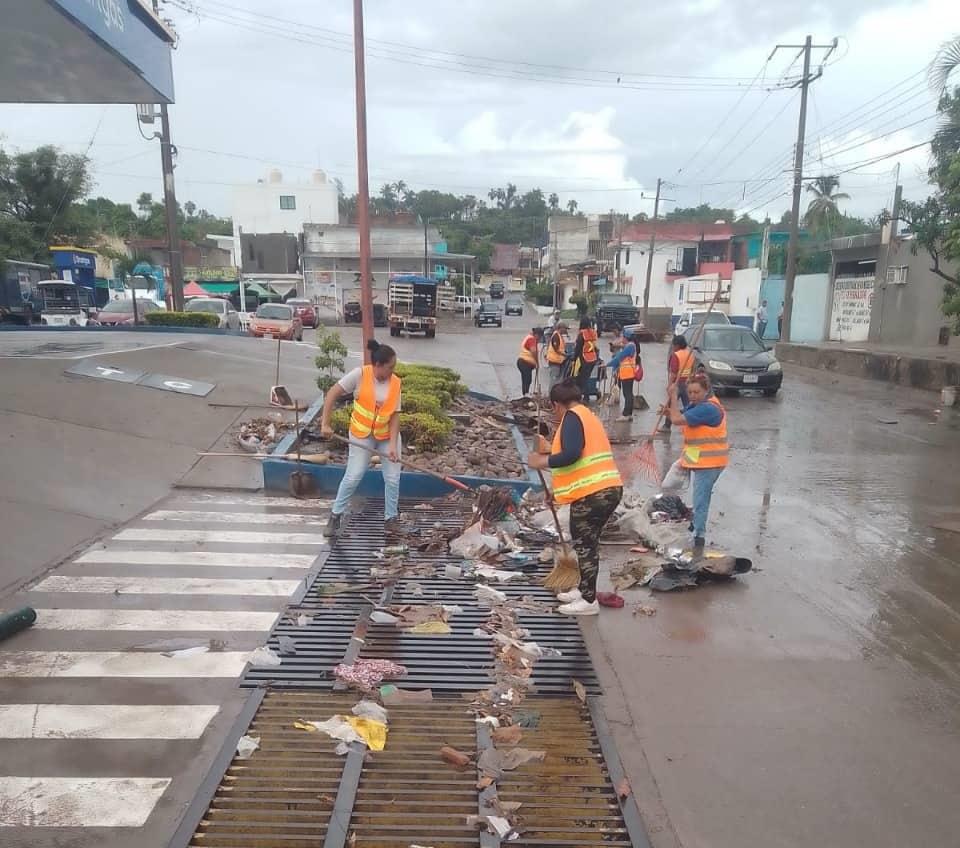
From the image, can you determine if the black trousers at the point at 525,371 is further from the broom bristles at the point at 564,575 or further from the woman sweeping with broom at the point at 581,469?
the woman sweeping with broom at the point at 581,469

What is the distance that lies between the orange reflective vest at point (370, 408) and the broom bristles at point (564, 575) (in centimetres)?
217

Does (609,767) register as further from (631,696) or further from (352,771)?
(352,771)

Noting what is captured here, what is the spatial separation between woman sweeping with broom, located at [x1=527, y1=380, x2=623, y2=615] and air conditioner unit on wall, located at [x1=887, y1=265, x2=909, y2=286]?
2362 cm

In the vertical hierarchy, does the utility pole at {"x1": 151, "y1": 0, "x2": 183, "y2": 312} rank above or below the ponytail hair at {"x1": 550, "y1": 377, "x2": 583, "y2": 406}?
above

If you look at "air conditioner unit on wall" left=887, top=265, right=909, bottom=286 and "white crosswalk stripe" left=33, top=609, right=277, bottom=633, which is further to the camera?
"air conditioner unit on wall" left=887, top=265, right=909, bottom=286

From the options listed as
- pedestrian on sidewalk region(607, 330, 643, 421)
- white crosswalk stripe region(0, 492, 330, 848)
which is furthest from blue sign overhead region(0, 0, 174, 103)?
pedestrian on sidewalk region(607, 330, 643, 421)

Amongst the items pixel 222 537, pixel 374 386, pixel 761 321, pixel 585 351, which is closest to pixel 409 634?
pixel 374 386

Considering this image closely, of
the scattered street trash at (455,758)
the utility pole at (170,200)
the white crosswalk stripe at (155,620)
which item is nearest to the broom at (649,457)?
the white crosswalk stripe at (155,620)

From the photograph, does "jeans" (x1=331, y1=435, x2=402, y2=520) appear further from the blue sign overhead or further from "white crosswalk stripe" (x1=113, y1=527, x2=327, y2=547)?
the blue sign overhead

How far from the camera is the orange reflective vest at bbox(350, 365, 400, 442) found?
21.9 feet

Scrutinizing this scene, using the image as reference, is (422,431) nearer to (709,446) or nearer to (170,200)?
(709,446)

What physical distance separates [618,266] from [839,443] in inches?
1780

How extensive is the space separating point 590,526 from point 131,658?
3118 mm

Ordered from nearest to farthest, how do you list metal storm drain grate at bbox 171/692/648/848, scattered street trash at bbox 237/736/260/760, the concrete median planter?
1. metal storm drain grate at bbox 171/692/648/848
2. scattered street trash at bbox 237/736/260/760
3. the concrete median planter
